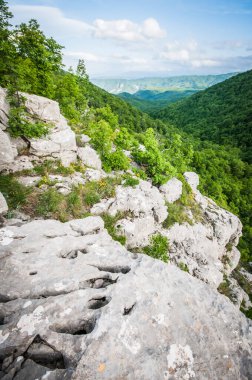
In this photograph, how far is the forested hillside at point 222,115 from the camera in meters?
109

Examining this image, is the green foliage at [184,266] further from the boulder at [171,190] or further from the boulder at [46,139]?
the boulder at [46,139]

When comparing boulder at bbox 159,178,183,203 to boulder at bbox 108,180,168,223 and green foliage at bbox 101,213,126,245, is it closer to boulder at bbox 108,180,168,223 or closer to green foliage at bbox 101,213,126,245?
boulder at bbox 108,180,168,223

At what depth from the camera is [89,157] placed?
18.0 m

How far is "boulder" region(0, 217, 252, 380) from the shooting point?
5.21 m

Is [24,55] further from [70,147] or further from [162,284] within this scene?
[162,284]

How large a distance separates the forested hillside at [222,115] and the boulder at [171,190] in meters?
83.1

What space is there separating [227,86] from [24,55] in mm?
200000

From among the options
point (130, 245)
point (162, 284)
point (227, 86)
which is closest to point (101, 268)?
point (162, 284)

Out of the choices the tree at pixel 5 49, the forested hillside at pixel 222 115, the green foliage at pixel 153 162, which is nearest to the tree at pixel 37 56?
the tree at pixel 5 49

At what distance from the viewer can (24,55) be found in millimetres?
19312

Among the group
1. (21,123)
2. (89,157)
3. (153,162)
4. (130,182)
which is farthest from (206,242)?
(21,123)

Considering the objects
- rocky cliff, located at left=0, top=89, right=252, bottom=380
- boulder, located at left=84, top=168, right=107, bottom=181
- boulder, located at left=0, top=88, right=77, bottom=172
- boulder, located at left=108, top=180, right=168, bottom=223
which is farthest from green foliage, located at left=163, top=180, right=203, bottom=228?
boulder, located at left=0, top=88, right=77, bottom=172

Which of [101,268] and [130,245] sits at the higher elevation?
[101,268]

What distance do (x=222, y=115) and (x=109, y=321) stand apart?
15592 centimetres
